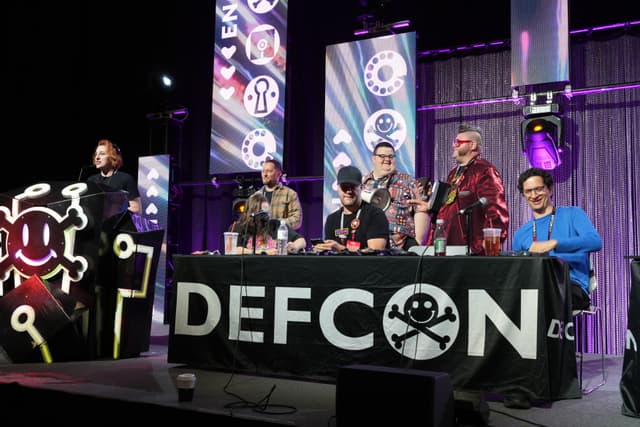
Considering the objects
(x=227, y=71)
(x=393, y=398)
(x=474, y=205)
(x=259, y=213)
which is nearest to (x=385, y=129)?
(x=227, y=71)

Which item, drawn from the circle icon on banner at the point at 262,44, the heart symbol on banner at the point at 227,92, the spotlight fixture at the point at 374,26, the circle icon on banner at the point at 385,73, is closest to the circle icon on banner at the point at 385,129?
the circle icon on banner at the point at 385,73

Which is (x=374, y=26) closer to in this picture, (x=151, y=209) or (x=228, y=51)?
(x=228, y=51)

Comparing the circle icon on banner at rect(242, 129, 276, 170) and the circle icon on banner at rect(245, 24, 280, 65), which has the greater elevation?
the circle icon on banner at rect(245, 24, 280, 65)

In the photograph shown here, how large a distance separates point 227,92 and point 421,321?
175 inches

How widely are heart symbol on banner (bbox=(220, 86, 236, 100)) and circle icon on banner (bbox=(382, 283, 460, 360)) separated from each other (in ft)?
13.9

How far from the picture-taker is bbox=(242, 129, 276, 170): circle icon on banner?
21.6 ft

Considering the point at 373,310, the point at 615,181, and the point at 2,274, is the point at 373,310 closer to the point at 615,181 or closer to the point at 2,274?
the point at 2,274

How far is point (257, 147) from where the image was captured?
262 inches

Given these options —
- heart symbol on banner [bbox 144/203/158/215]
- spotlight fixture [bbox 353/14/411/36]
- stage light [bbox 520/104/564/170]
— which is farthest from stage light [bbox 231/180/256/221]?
stage light [bbox 520/104/564/170]

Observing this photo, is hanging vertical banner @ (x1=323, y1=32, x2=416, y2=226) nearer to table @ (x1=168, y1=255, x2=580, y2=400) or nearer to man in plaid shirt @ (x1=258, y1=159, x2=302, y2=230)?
man in plaid shirt @ (x1=258, y1=159, x2=302, y2=230)

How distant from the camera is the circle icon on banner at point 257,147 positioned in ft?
21.6

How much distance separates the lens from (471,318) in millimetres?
3051

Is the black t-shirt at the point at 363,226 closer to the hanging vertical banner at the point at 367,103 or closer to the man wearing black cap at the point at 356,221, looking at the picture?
the man wearing black cap at the point at 356,221

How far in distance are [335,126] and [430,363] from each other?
3.55m
